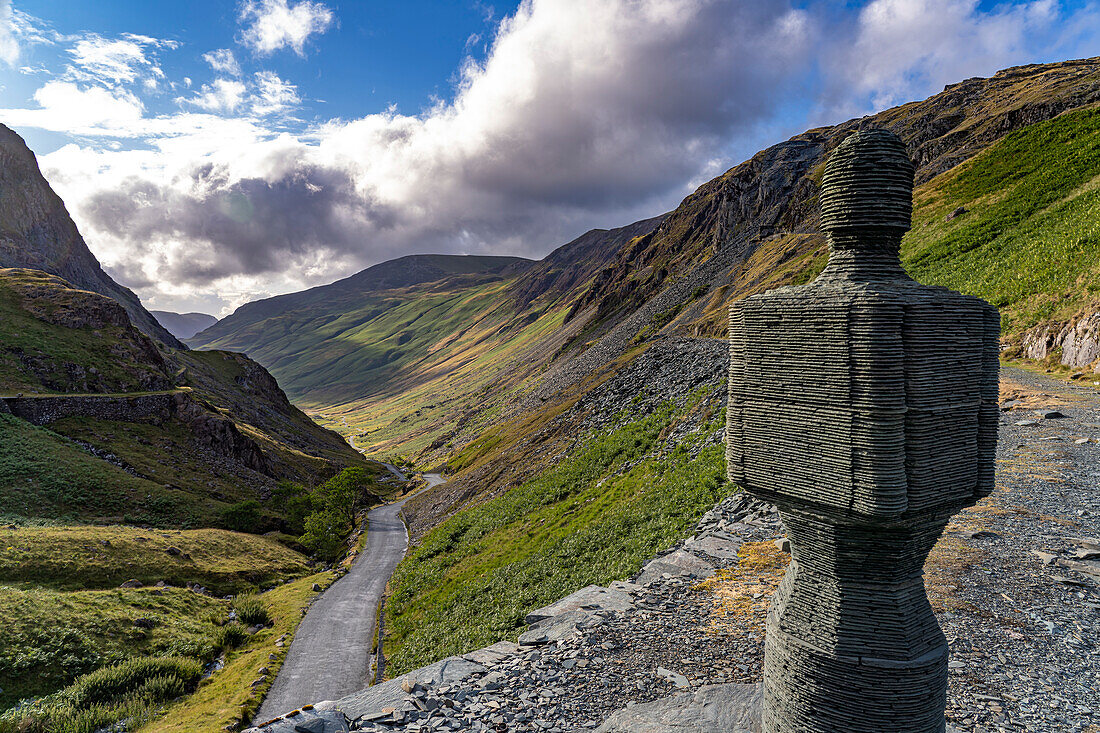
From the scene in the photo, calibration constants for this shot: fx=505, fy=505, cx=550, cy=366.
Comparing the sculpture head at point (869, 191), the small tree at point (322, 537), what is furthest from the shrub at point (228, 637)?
the sculpture head at point (869, 191)

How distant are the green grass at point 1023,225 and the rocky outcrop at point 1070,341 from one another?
1.53m

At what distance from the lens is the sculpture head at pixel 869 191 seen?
20.4 feet

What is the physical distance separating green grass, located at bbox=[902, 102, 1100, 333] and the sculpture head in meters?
37.6

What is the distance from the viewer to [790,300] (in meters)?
6.37

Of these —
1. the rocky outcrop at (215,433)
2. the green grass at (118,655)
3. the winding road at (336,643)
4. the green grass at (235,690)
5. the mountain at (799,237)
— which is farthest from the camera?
the rocky outcrop at (215,433)

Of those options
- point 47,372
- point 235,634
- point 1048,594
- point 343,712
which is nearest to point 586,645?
point 343,712

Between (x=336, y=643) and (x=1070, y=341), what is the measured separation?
51.5 meters

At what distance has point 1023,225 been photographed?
5209 centimetres

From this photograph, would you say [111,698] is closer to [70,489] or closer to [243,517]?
[243,517]

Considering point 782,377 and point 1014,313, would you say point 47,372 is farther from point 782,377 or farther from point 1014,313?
point 1014,313

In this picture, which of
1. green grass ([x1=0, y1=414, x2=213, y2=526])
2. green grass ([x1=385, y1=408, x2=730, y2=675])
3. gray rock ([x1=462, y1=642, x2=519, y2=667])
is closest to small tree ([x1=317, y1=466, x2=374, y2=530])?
green grass ([x1=0, y1=414, x2=213, y2=526])

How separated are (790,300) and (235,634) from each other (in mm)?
43795

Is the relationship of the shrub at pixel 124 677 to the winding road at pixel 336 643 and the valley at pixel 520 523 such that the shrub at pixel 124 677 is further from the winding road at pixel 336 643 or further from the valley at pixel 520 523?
the winding road at pixel 336 643

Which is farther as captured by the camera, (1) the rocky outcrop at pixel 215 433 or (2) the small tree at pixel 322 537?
(1) the rocky outcrop at pixel 215 433
